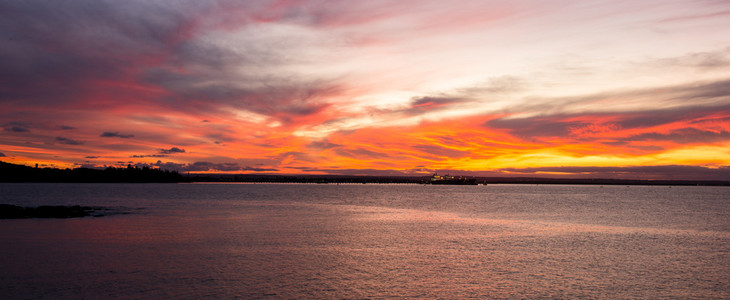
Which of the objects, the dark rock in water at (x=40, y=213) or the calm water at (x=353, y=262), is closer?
the calm water at (x=353, y=262)

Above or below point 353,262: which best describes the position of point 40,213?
above

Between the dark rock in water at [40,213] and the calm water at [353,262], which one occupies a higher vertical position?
the dark rock in water at [40,213]

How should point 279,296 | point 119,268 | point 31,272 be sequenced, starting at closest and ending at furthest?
point 279,296 → point 31,272 → point 119,268

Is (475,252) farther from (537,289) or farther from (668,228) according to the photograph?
(668,228)

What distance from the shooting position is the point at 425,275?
25.7m

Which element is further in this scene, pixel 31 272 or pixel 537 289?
pixel 31 272

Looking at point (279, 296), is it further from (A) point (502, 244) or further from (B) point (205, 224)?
(B) point (205, 224)

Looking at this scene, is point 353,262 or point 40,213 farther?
point 40,213

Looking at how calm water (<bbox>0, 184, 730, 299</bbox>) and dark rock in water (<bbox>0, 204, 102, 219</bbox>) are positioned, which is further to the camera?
dark rock in water (<bbox>0, 204, 102, 219</bbox>)

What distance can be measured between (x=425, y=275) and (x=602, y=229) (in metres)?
34.1

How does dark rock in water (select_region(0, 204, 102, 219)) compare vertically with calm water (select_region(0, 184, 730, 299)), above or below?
above

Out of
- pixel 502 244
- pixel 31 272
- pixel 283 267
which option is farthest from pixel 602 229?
pixel 31 272

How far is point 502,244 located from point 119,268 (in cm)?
2755

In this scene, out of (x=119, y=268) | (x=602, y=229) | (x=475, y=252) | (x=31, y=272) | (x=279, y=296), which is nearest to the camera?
(x=279, y=296)
